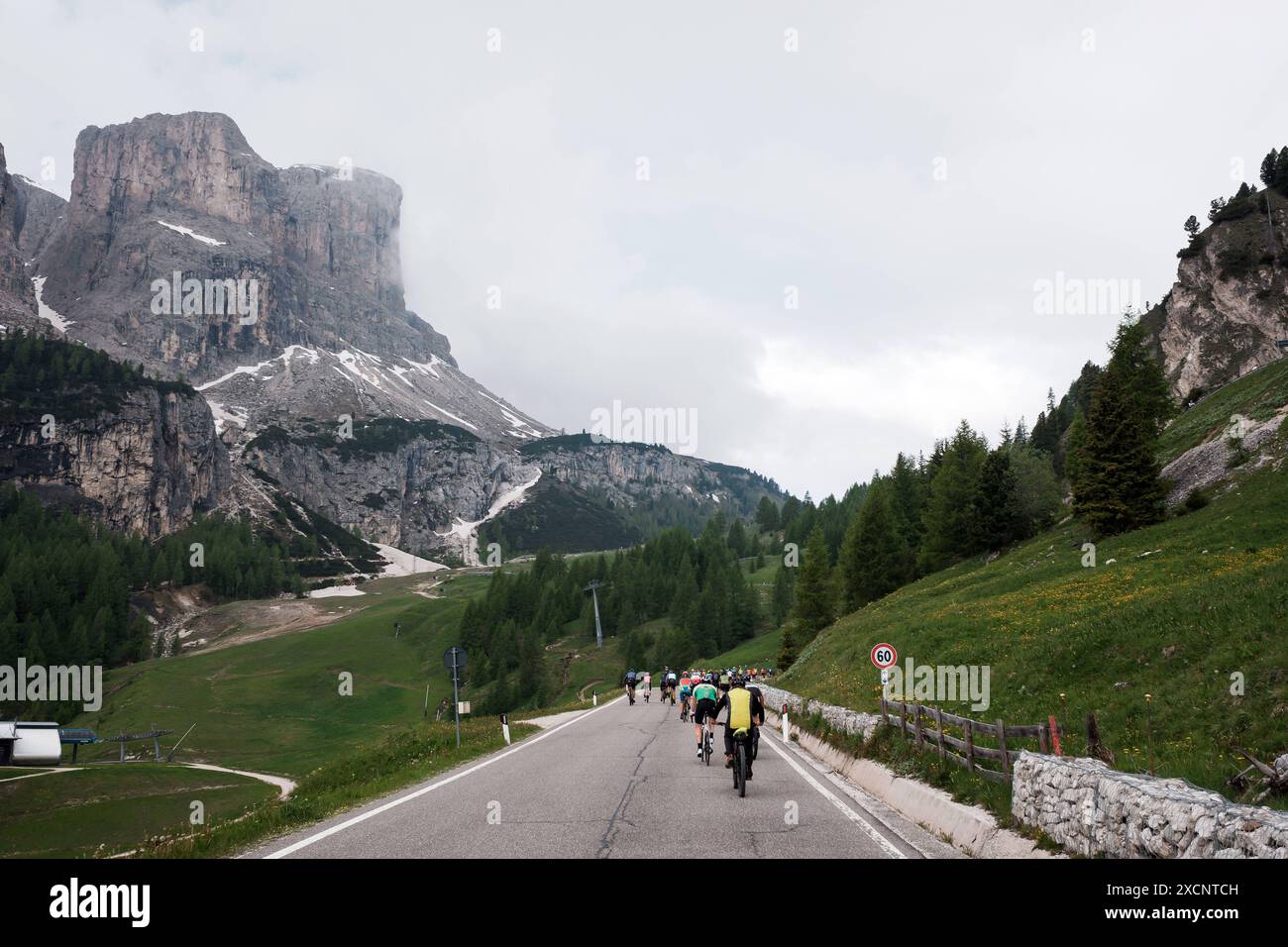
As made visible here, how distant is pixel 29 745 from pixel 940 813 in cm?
6465

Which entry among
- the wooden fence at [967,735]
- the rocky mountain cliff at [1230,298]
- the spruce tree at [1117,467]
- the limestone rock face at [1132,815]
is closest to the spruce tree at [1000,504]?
the spruce tree at [1117,467]

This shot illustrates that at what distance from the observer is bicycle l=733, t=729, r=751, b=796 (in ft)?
43.9

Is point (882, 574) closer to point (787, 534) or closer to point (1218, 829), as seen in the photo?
point (1218, 829)

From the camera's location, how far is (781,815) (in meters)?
11.2

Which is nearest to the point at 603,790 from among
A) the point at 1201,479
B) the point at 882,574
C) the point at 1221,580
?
the point at 1221,580

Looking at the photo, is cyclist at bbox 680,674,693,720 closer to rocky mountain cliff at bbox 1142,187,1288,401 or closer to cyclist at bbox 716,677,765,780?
cyclist at bbox 716,677,765,780

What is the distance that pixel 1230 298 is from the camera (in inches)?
3241

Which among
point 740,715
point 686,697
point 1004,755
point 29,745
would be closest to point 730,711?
point 740,715

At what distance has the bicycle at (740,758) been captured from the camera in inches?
526

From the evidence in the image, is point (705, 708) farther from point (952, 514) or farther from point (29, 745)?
point (29, 745)

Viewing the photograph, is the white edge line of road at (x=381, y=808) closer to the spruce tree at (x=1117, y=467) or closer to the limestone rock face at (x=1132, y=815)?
the limestone rock face at (x=1132, y=815)

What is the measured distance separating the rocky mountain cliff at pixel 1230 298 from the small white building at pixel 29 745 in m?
102

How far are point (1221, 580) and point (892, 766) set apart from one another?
11100 mm

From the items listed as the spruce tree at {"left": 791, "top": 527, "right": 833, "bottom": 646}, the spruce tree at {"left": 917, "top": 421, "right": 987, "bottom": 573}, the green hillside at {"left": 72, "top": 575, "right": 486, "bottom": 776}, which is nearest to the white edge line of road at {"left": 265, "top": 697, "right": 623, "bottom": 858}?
the spruce tree at {"left": 917, "top": 421, "right": 987, "bottom": 573}
